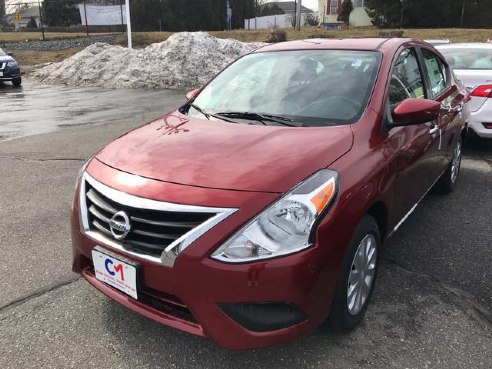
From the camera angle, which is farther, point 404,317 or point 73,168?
point 73,168

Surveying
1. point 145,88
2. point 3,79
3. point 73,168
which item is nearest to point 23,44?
point 3,79

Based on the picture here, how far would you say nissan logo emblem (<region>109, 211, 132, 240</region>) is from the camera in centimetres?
224

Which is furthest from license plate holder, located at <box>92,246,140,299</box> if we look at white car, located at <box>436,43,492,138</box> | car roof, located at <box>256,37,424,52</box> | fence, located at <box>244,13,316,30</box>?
fence, located at <box>244,13,316,30</box>

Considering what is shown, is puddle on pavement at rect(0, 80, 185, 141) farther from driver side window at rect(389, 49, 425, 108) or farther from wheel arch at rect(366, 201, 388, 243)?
wheel arch at rect(366, 201, 388, 243)

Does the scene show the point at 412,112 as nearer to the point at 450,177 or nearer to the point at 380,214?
the point at 380,214

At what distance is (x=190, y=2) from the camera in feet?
198

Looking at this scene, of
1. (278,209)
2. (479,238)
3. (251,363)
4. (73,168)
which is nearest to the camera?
(278,209)

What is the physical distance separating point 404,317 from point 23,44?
36591 mm

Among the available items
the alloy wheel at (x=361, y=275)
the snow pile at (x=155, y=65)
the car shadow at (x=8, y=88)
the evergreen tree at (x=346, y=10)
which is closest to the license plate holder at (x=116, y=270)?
the alloy wheel at (x=361, y=275)

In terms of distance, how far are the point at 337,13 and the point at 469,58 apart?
57237mm

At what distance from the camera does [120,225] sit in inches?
89.0

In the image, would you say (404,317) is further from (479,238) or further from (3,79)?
(3,79)

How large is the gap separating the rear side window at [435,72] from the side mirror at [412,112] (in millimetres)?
1121

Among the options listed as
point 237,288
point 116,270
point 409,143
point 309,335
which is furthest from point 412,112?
point 116,270
